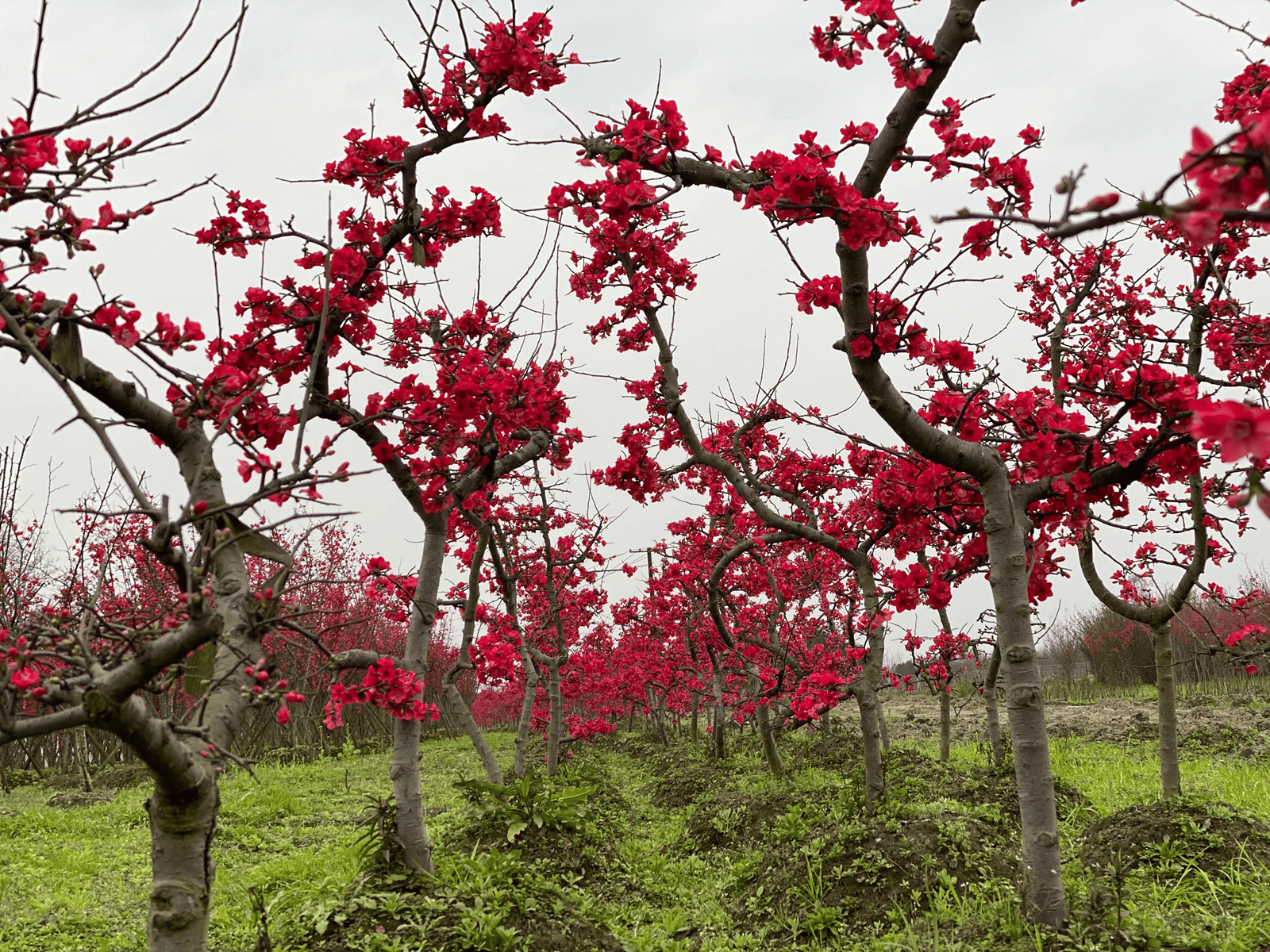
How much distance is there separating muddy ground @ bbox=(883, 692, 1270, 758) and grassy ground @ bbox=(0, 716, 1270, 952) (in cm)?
301

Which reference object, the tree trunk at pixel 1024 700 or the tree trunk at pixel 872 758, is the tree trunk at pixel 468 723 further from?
the tree trunk at pixel 1024 700

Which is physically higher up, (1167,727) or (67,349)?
(67,349)

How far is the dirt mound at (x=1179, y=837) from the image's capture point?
475 cm

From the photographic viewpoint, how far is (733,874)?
641cm

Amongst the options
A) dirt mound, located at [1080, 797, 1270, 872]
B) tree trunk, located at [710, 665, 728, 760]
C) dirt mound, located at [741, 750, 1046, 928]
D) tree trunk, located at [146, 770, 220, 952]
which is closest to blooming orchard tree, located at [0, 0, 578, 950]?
tree trunk, located at [146, 770, 220, 952]

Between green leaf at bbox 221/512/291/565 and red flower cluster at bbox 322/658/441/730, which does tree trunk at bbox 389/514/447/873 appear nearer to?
red flower cluster at bbox 322/658/441/730

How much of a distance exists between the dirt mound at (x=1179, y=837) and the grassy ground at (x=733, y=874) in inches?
0.6

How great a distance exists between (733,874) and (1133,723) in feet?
37.0

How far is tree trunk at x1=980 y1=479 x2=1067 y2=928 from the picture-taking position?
12.4ft

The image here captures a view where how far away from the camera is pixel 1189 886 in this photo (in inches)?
174

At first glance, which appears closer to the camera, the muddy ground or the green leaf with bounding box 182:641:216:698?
the green leaf with bounding box 182:641:216:698

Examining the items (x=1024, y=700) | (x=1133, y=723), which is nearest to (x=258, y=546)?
(x=1024, y=700)

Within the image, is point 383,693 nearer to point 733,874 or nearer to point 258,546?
point 258,546

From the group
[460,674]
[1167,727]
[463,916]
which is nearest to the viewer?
[463,916]
